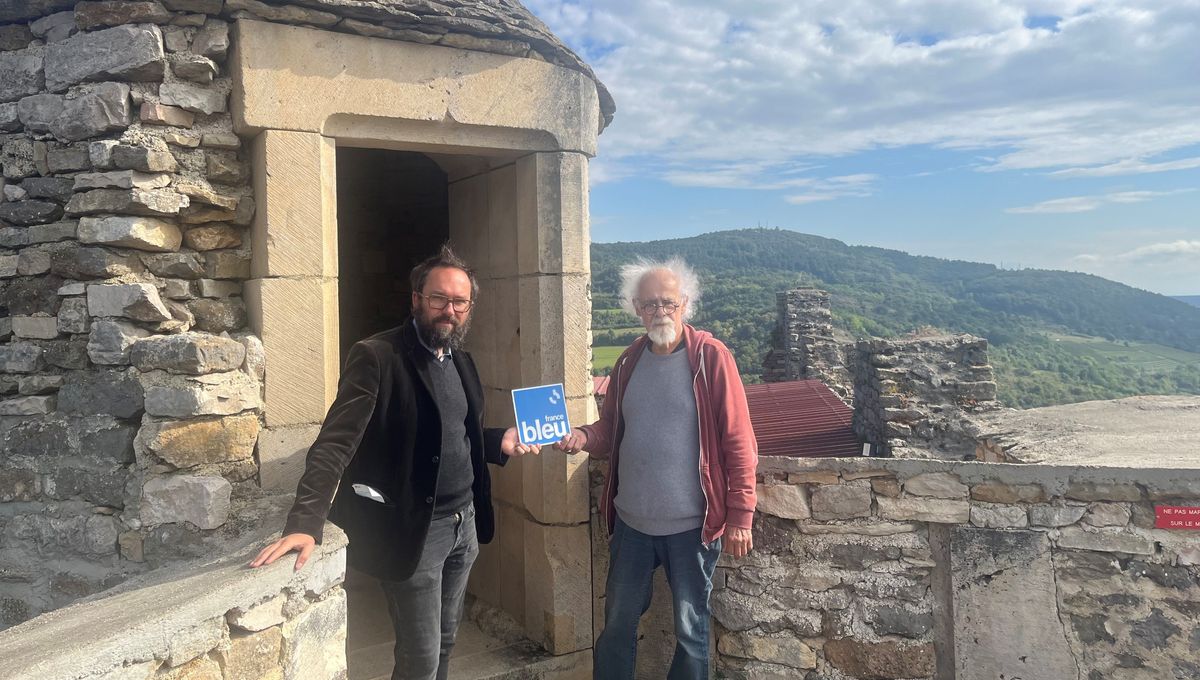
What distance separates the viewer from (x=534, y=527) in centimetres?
398

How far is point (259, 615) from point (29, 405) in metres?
1.72

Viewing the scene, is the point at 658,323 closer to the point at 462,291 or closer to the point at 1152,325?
the point at 462,291

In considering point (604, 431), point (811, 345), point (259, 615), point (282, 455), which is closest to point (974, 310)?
point (811, 345)

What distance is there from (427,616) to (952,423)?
6662mm

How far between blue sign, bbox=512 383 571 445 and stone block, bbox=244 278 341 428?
2.77 ft

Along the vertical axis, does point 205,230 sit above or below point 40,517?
above

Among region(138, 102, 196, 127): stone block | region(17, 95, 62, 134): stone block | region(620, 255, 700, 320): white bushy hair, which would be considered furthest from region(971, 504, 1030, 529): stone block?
region(17, 95, 62, 134): stone block

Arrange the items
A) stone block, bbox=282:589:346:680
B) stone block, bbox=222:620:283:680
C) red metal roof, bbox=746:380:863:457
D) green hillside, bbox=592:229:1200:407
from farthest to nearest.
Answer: green hillside, bbox=592:229:1200:407 < red metal roof, bbox=746:380:863:457 < stone block, bbox=282:589:346:680 < stone block, bbox=222:620:283:680

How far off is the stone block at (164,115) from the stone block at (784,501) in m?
2.86

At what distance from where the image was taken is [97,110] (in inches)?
116

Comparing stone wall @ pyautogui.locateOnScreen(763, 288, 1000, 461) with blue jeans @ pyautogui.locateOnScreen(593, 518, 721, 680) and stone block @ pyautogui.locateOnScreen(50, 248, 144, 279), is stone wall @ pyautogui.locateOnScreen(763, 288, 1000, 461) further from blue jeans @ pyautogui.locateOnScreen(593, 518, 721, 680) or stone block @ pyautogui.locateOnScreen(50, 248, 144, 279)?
stone block @ pyautogui.locateOnScreen(50, 248, 144, 279)

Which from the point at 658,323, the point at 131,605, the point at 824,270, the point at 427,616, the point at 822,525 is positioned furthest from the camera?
the point at 824,270

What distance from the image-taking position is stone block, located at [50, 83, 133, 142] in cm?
294

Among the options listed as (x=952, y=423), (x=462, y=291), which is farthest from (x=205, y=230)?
(x=952, y=423)
